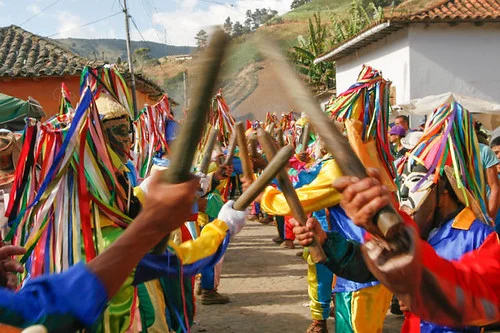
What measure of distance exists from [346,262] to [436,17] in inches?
453

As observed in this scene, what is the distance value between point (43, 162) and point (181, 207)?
1620mm

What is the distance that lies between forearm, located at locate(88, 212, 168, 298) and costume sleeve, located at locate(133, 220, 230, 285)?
2.89 feet

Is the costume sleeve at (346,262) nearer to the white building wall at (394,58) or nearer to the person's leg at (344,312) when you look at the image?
the person's leg at (344,312)

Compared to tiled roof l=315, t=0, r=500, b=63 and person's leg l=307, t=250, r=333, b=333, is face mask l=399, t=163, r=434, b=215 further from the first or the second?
tiled roof l=315, t=0, r=500, b=63

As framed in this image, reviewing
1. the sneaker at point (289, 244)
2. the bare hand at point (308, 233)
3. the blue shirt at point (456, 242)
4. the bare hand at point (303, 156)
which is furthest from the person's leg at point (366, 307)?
the sneaker at point (289, 244)

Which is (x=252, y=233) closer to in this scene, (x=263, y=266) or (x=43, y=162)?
(x=263, y=266)

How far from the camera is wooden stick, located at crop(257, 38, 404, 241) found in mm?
1333

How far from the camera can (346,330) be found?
4.05m

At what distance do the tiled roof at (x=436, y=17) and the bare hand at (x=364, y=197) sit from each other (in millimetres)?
11904

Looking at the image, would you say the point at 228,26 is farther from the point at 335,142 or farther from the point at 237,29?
the point at 335,142

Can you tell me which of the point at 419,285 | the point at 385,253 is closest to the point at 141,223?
the point at 385,253

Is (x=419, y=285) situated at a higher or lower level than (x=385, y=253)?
lower

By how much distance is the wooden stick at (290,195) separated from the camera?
2479mm

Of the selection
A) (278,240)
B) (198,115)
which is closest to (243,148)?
(198,115)
